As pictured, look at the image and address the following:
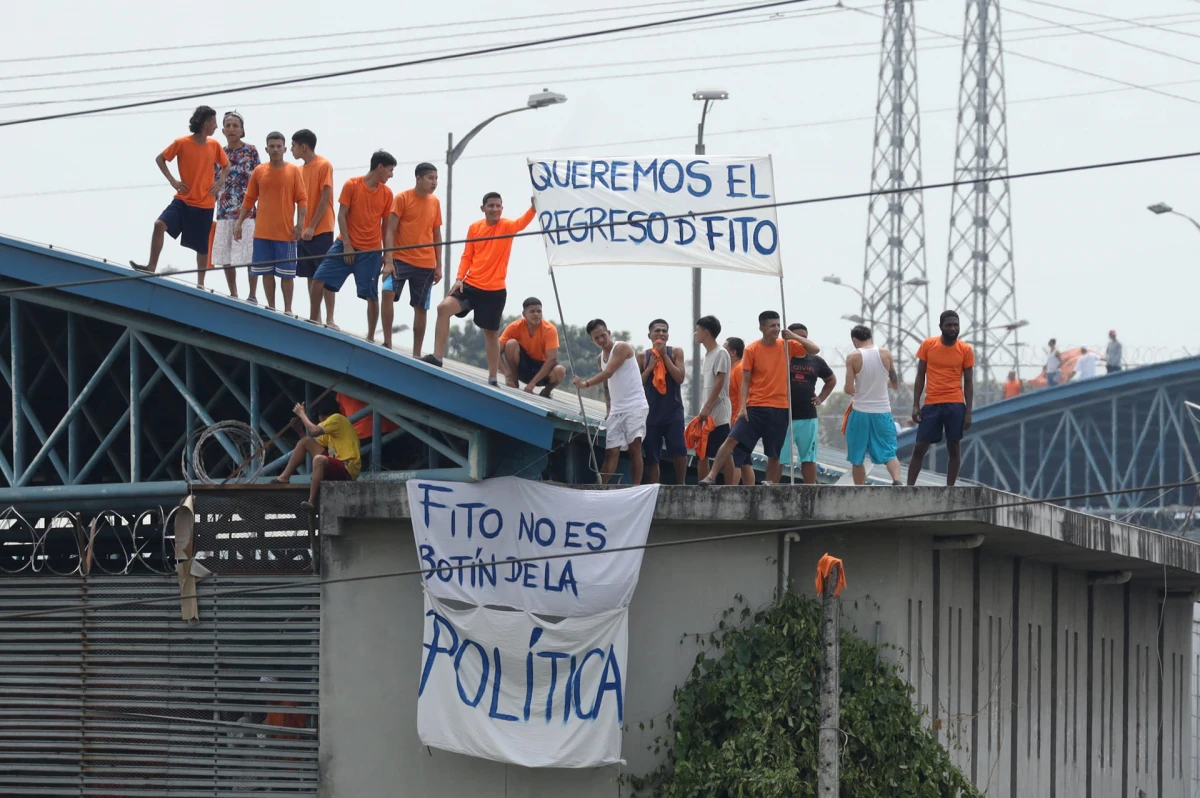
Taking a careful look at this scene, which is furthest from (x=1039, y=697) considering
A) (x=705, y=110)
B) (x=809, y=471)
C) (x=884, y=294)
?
(x=884, y=294)

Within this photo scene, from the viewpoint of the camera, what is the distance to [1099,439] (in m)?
54.4

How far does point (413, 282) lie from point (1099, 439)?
1637 inches

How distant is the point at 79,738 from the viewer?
1619 centimetres

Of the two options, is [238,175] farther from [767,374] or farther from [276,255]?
[767,374]

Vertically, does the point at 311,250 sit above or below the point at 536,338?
above

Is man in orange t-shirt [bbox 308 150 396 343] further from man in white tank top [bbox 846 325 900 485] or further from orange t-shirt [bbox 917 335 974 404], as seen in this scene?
orange t-shirt [bbox 917 335 974 404]

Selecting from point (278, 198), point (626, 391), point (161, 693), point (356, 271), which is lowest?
point (161, 693)

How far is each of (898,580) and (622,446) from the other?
2749mm

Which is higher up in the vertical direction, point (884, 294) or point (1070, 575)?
point (884, 294)

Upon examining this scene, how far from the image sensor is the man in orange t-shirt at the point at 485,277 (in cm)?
1634

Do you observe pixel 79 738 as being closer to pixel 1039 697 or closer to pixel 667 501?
pixel 667 501

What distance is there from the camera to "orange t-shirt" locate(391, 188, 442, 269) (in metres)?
16.6

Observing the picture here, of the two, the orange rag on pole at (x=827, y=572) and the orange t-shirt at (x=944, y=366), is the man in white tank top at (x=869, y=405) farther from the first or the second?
the orange rag on pole at (x=827, y=572)

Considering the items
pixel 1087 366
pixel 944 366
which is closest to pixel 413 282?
pixel 944 366
